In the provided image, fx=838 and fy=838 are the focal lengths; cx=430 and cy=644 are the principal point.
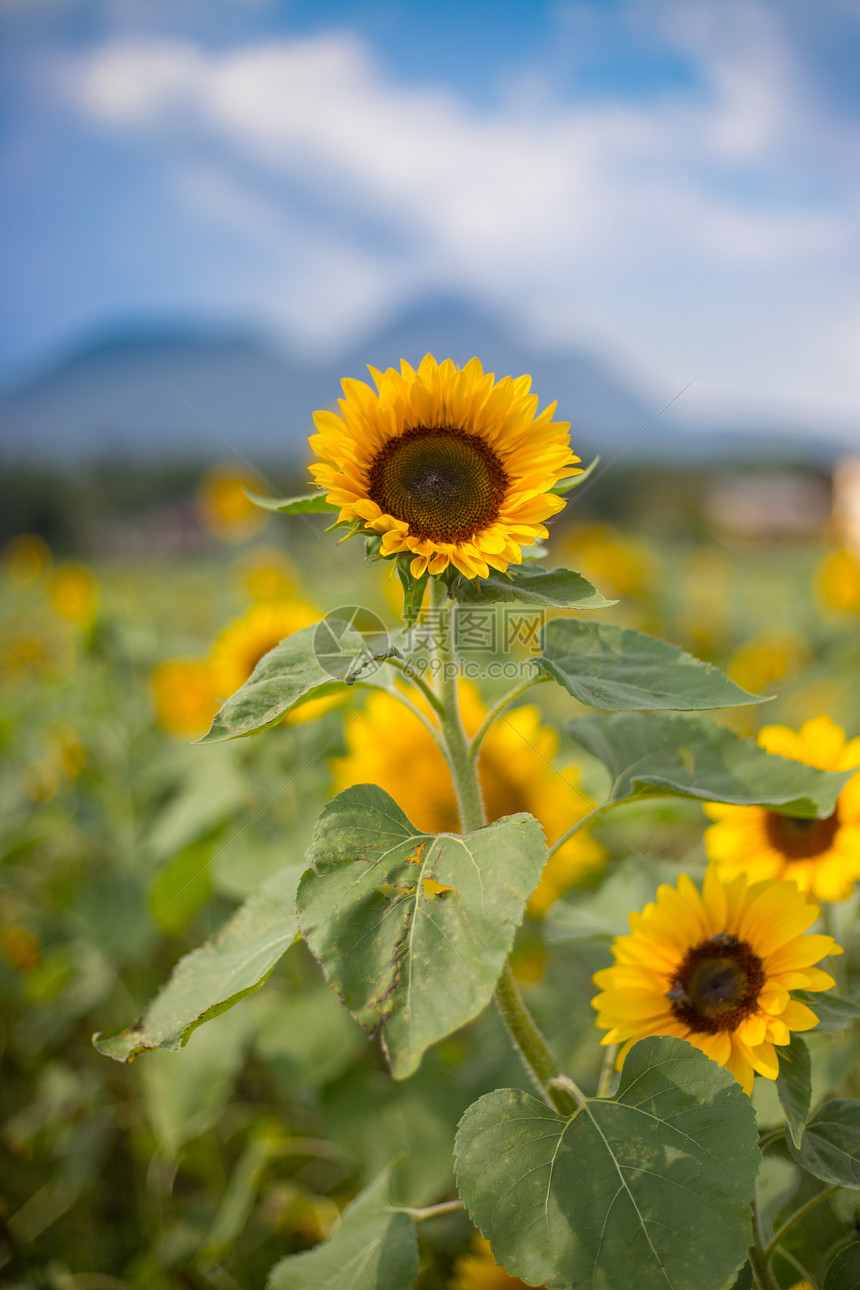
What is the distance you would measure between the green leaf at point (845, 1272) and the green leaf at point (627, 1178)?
22cm

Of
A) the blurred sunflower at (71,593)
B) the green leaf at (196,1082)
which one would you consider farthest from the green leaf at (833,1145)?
the blurred sunflower at (71,593)

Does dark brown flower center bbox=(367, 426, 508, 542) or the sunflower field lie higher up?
dark brown flower center bbox=(367, 426, 508, 542)

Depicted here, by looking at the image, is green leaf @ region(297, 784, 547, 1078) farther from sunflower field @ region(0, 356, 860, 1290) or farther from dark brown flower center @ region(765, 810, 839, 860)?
dark brown flower center @ region(765, 810, 839, 860)

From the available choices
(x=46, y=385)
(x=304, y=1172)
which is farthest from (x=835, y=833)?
(x=46, y=385)

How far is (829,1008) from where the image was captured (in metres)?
0.90

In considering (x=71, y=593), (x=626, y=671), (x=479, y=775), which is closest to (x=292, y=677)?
(x=626, y=671)

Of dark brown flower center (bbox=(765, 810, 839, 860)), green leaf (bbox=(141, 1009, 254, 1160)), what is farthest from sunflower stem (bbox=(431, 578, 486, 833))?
green leaf (bbox=(141, 1009, 254, 1160))

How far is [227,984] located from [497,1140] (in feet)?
1.01

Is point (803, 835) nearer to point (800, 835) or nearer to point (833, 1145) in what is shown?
point (800, 835)

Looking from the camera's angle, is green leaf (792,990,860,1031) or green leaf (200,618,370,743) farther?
green leaf (792,990,860,1031)

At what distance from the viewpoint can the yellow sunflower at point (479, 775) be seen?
66.0 inches

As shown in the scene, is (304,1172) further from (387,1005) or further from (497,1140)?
(387,1005)

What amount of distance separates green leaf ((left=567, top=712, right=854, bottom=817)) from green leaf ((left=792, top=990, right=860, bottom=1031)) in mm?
195

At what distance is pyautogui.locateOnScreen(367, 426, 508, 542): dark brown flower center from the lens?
90 cm
